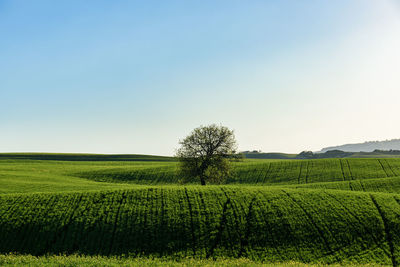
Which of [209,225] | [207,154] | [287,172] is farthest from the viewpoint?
[287,172]

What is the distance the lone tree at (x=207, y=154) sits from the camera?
54656mm

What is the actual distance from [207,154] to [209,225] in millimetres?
28538

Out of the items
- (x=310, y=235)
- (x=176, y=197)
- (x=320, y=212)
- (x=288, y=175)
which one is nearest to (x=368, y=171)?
(x=288, y=175)

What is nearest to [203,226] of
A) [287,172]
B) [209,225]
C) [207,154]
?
[209,225]

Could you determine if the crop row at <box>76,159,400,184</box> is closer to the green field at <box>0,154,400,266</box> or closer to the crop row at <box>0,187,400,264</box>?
the green field at <box>0,154,400,266</box>

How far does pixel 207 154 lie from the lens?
54938mm

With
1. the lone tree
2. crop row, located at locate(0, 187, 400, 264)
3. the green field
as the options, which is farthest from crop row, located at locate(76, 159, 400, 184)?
crop row, located at locate(0, 187, 400, 264)

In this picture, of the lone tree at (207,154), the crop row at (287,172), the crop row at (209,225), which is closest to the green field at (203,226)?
the crop row at (209,225)

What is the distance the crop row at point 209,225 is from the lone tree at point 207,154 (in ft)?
69.7

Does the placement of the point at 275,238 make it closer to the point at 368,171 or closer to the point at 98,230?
the point at 98,230

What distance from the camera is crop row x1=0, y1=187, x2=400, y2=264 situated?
24.0 meters

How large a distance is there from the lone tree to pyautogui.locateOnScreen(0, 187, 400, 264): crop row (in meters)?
21.2

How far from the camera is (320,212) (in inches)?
1141

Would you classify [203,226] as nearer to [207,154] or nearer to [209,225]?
[209,225]
